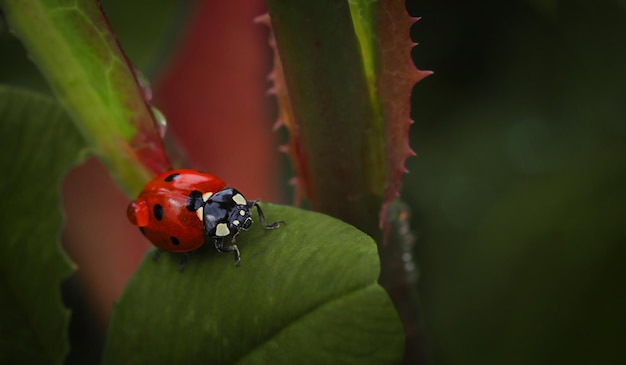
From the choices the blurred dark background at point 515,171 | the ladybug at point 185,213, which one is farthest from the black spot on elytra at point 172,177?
the blurred dark background at point 515,171

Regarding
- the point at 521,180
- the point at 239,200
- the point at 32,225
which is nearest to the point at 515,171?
the point at 521,180

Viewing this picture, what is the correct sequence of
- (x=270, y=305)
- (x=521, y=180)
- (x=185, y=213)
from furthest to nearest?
(x=521, y=180) → (x=185, y=213) → (x=270, y=305)

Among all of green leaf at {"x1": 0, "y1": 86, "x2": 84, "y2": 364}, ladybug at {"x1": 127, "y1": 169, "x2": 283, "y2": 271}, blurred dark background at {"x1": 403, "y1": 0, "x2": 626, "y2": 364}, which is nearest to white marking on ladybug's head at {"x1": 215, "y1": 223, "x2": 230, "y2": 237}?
ladybug at {"x1": 127, "y1": 169, "x2": 283, "y2": 271}

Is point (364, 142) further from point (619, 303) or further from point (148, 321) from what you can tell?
point (619, 303)

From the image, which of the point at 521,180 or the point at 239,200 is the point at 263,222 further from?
the point at 521,180

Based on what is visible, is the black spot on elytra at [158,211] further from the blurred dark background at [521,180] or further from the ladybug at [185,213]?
the blurred dark background at [521,180]
